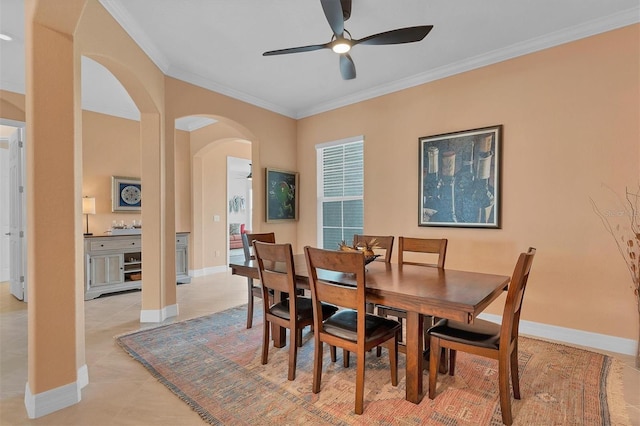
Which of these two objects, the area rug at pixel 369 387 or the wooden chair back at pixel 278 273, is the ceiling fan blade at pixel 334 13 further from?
the area rug at pixel 369 387

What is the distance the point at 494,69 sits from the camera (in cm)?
328

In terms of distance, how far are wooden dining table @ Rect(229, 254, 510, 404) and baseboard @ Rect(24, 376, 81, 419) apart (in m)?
1.56

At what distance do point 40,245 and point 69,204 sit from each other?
29 centimetres

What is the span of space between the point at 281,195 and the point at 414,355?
3397 millimetres

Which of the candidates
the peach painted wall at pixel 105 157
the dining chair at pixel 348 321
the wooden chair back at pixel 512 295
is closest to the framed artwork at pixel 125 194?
the peach painted wall at pixel 105 157

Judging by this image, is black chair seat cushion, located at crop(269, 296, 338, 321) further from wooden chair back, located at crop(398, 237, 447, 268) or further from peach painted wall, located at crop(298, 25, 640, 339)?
peach painted wall, located at crop(298, 25, 640, 339)

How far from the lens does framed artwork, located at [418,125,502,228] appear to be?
10.7 ft

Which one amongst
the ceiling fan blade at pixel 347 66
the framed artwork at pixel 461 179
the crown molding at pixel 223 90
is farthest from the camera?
the crown molding at pixel 223 90

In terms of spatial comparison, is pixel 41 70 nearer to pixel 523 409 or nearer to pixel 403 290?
pixel 403 290

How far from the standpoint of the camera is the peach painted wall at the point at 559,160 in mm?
2668

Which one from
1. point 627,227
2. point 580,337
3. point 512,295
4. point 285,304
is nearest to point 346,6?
point 512,295

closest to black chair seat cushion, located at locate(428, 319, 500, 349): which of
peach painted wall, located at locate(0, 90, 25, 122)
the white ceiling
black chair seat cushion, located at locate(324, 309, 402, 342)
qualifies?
black chair seat cushion, located at locate(324, 309, 402, 342)

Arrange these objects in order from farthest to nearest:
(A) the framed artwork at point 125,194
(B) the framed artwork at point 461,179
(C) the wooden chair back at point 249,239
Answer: (A) the framed artwork at point 125,194 < (C) the wooden chair back at point 249,239 < (B) the framed artwork at point 461,179

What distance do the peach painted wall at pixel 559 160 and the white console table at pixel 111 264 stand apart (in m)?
4.25
